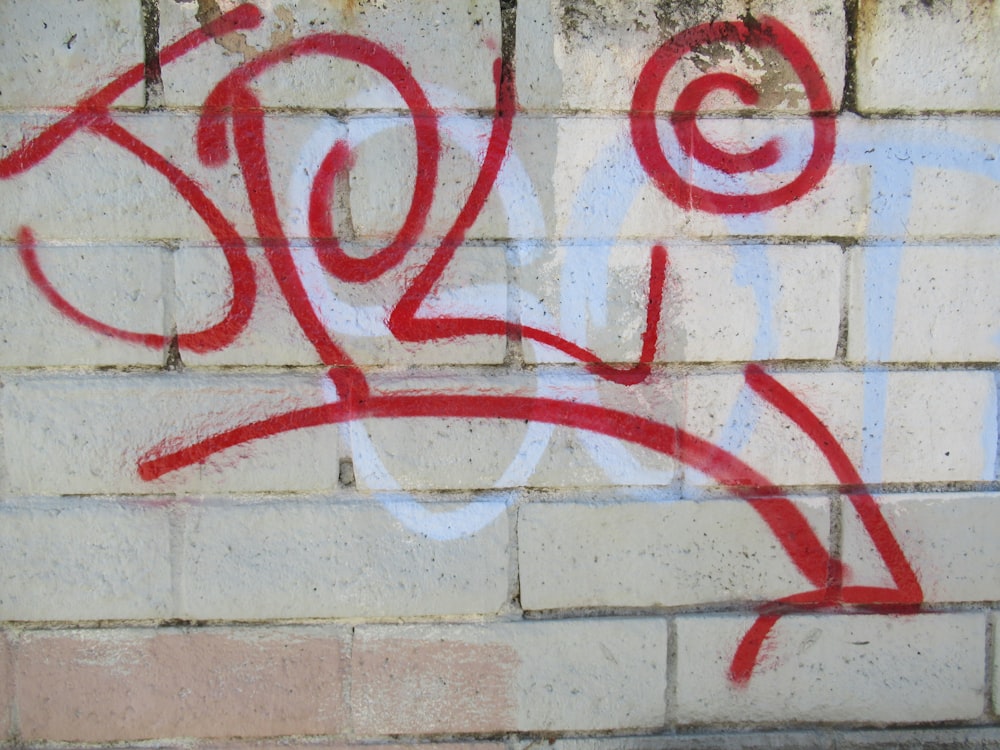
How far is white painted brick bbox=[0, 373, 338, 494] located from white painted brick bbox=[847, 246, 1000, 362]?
110 cm

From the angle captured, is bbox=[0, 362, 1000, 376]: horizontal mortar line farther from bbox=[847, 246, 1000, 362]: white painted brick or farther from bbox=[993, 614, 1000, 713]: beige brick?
bbox=[993, 614, 1000, 713]: beige brick

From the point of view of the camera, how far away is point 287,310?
136 centimetres

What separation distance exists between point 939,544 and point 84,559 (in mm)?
1740

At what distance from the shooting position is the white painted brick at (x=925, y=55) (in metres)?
1.36

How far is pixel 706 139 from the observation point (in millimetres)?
1373

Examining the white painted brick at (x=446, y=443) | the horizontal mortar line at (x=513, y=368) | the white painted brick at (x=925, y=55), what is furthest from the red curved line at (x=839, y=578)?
the white painted brick at (x=925, y=55)

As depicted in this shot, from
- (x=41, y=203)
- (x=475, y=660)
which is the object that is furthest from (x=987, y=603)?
(x=41, y=203)

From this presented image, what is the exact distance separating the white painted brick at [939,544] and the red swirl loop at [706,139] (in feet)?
2.20

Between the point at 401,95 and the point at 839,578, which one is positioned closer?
the point at 401,95

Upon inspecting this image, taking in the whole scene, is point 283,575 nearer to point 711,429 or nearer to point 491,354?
point 491,354

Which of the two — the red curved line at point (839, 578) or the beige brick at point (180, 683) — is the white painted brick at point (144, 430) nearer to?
the beige brick at point (180, 683)

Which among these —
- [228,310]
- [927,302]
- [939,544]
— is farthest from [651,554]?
[228,310]

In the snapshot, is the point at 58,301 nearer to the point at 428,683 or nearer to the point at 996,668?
the point at 428,683

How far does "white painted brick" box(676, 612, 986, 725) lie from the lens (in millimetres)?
1454
